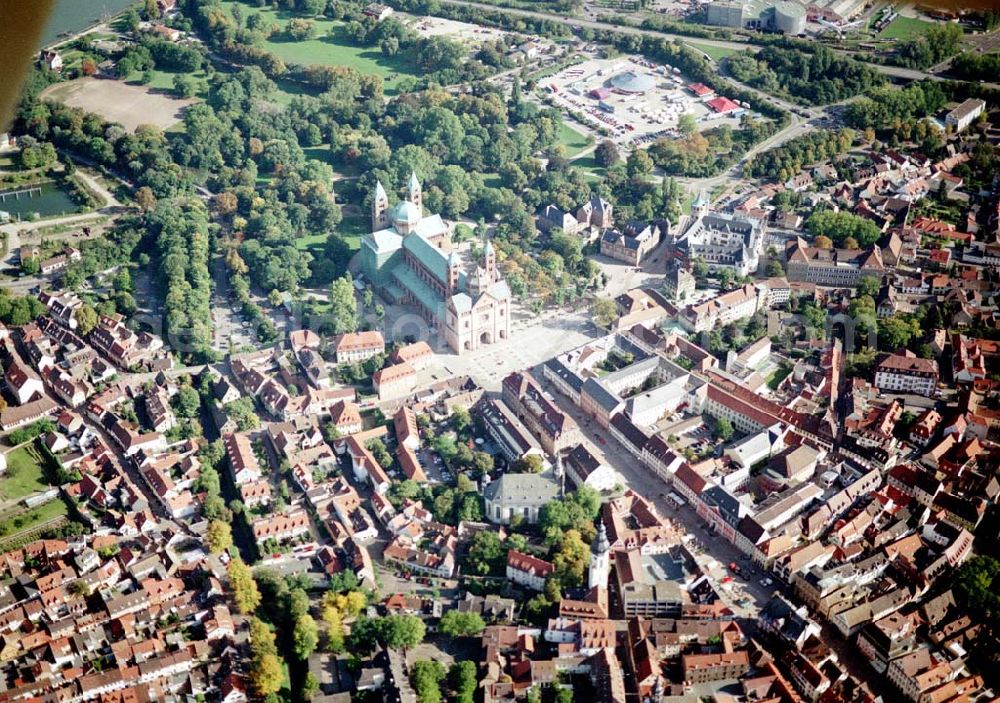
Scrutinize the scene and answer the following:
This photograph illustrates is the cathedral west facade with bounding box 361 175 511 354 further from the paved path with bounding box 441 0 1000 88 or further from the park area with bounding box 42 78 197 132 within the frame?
the paved path with bounding box 441 0 1000 88

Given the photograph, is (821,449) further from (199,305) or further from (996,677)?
(199,305)

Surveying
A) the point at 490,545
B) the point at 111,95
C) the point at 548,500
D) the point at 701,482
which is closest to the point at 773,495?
the point at 701,482

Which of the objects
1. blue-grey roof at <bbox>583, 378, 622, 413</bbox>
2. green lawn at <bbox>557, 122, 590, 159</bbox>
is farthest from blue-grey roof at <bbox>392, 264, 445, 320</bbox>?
green lawn at <bbox>557, 122, 590, 159</bbox>

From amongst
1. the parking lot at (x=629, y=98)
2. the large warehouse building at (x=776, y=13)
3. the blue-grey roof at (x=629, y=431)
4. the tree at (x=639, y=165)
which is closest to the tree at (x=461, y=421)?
the blue-grey roof at (x=629, y=431)

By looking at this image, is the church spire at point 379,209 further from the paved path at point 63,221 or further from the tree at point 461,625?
the tree at point 461,625

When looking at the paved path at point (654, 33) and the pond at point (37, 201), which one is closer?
the pond at point (37, 201)
